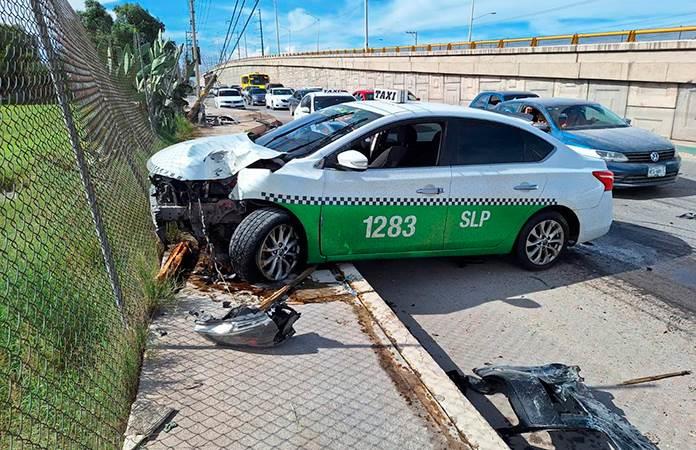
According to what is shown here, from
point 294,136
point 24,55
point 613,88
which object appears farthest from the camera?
point 613,88

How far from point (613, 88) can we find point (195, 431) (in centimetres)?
2050

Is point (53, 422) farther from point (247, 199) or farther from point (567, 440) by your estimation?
point (567, 440)

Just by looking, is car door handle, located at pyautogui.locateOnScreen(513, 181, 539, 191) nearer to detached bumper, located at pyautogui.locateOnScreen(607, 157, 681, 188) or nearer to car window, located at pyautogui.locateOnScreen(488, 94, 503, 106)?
detached bumper, located at pyautogui.locateOnScreen(607, 157, 681, 188)

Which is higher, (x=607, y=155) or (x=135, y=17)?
(x=135, y=17)

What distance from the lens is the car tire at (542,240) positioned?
5375 mm

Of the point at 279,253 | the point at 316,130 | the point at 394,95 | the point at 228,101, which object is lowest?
the point at 279,253

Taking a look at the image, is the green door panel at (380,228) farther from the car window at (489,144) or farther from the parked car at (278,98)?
the parked car at (278,98)

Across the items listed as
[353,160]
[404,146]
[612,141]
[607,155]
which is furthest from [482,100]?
[353,160]

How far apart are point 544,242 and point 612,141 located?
15.7ft

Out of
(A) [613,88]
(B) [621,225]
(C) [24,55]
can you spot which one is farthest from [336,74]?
(C) [24,55]

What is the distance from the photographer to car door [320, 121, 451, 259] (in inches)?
177

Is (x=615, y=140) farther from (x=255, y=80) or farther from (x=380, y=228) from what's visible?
(x=255, y=80)

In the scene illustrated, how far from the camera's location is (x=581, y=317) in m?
4.56

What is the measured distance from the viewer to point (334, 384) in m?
3.10
